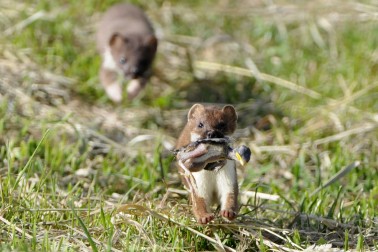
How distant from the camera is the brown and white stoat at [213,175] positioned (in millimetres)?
4004

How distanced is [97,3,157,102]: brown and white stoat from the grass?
0.39 feet

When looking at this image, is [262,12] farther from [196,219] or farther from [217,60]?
[196,219]

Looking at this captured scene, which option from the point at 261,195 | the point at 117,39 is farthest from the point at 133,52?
the point at 261,195

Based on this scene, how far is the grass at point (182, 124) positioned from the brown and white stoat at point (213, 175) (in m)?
0.13

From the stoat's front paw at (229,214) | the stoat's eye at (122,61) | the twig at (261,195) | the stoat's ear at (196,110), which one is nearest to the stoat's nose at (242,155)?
the stoat's front paw at (229,214)

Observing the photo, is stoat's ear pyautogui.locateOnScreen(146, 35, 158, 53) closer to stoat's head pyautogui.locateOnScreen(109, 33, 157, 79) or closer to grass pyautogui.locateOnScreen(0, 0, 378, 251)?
stoat's head pyautogui.locateOnScreen(109, 33, 157, 79)

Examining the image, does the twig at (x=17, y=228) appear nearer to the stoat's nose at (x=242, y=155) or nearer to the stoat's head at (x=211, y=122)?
the stoat's head at (x=211, y=122)

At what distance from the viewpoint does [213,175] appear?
13.4 ft

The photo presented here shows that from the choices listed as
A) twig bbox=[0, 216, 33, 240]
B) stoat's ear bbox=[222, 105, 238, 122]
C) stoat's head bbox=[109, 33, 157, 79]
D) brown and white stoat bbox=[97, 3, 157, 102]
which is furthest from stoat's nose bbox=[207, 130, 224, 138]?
stoat's head bbox=[109, 33, 157, 79]

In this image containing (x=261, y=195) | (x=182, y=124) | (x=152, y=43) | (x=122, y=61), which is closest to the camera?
(x=261, y=195)

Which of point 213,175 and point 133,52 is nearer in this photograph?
point 213,175

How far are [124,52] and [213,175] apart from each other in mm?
3647

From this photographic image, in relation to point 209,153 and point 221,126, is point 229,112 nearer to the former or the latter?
point 221,126

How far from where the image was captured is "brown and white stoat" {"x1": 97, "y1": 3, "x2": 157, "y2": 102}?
717 cm
